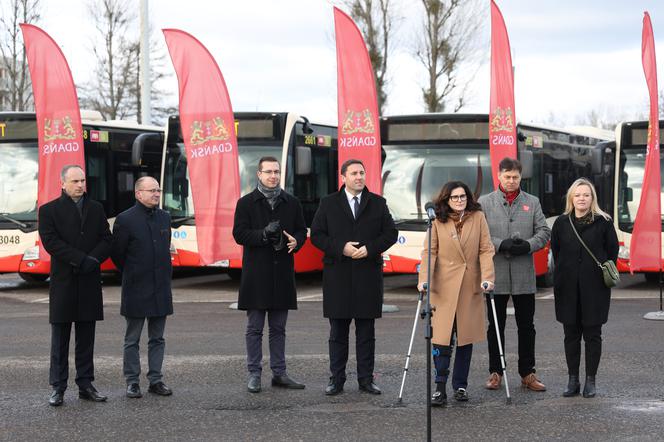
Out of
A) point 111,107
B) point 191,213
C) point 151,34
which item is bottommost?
point 191,213

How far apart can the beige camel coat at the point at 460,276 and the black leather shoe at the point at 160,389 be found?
2.16 meters

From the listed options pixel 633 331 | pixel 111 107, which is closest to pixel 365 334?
pixel 633 331

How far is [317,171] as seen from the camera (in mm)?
18641

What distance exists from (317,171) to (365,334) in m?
9.95

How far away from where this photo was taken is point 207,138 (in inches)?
633

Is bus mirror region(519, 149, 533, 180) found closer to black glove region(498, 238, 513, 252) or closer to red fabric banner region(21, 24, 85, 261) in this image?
red fabric banner region(21, 24, 85, 261)

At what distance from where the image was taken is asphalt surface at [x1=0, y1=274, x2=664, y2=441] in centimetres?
749

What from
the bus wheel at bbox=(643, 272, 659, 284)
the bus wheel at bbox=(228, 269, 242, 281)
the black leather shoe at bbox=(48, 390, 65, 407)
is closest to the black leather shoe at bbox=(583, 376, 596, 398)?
the black leather shoe at bbox=(48, 390, 65, 407)

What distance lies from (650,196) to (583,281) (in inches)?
267

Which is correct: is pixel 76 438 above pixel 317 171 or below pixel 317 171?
below

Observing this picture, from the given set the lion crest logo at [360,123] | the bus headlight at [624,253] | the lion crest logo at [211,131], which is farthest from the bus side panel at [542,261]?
the lion crest logo at [211,131]

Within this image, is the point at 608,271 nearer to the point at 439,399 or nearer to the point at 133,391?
the point at 439,399

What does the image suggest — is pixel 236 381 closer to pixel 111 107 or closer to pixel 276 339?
pixel 276 339

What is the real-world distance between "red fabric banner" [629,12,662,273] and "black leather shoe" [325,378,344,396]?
7.51m
